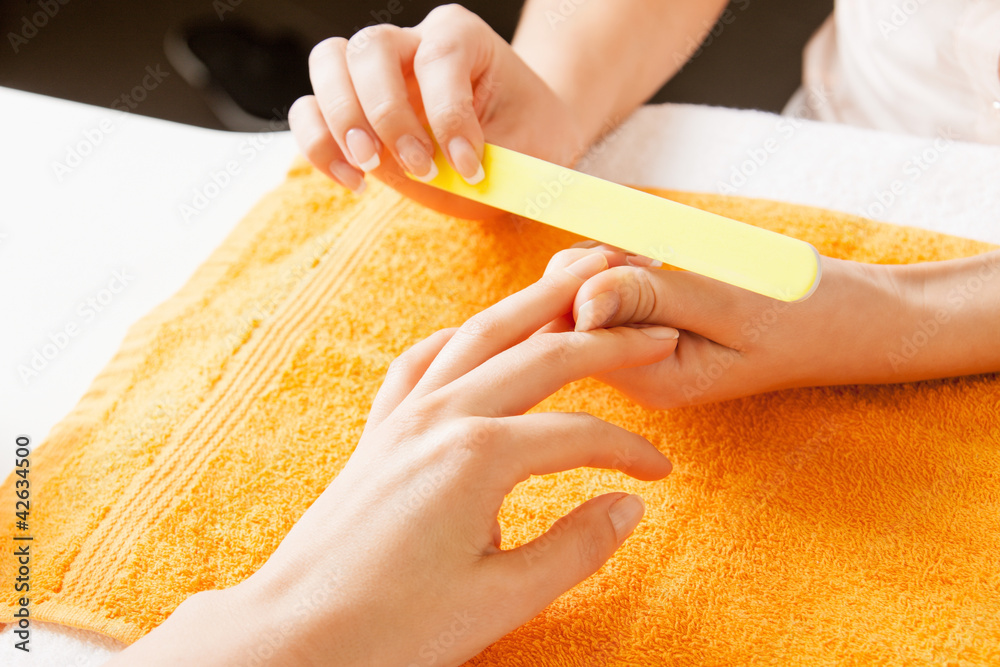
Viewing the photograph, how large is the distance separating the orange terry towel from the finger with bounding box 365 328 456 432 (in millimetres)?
117

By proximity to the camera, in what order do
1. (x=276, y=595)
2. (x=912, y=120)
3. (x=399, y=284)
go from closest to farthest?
(x=276, y=595) → (x=399, y=284) → (x=912, y=120)

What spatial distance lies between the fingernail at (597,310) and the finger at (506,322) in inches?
0.9

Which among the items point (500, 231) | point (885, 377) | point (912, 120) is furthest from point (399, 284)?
point (912, 120)

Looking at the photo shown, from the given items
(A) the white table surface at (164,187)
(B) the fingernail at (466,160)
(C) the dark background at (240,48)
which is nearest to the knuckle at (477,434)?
(B) the fingernail at (466,160)

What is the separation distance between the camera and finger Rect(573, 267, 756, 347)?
1.46 feet

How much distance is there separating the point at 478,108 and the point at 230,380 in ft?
1.15

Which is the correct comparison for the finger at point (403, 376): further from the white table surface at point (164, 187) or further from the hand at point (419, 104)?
the white table surface at point (164, 187)

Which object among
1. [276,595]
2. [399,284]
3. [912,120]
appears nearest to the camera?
[276,595]

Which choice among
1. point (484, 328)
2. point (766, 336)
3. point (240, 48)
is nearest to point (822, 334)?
point (766, 336)

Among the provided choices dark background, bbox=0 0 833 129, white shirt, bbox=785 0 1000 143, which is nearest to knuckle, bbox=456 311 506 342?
white shirt, bbox=785 0 1000 143

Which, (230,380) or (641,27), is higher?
(641,27)

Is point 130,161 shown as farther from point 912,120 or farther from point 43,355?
point 912,120

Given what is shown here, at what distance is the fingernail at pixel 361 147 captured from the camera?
60 cm

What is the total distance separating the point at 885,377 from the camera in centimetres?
53
